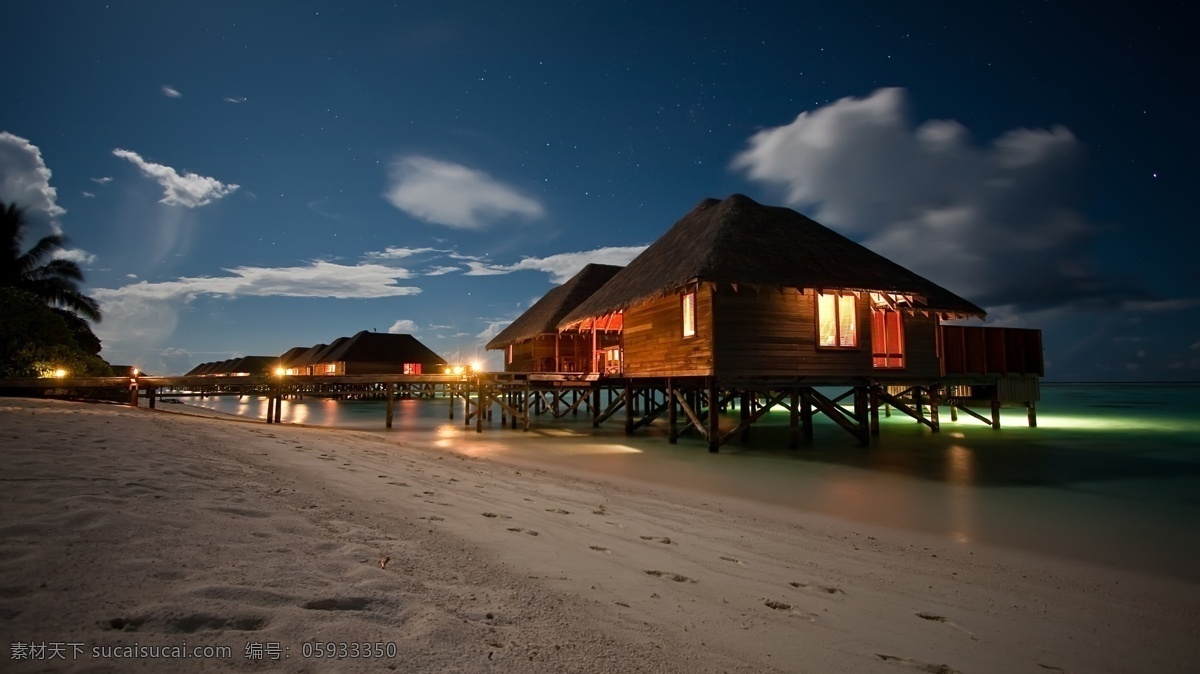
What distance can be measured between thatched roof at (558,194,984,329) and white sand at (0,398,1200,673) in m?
8.44

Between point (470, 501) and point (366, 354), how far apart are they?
49.9m

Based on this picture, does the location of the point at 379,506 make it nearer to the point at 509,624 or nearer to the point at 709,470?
the point at 509,624

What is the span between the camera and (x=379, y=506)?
4637 mm

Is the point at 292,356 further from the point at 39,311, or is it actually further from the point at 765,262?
the point at 765,262

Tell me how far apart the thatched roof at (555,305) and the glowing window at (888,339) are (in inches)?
539

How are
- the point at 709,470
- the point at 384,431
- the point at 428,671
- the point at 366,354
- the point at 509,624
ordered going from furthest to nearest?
the point at 366,354, the point at 384,431, the point at 709,470, the point at 509,624, the point at 428,671

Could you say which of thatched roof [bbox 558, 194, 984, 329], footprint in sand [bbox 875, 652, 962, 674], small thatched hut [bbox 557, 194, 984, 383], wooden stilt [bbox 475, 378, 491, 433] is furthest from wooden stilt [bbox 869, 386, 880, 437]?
footprint in sand [bbox 875, 652, 962, 674]

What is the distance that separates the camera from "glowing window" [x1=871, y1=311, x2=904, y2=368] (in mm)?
16688

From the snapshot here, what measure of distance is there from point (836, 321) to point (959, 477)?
5274 millimetres

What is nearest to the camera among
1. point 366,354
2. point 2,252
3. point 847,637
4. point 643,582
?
point 847,637

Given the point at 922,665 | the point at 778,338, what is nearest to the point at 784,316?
the point at 778,338

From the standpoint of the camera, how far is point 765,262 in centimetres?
1402

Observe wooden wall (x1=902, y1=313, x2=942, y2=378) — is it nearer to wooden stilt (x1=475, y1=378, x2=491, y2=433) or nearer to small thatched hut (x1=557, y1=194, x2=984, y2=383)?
small thatched hut (x1=557, y1=194, x2=984, y2=383)

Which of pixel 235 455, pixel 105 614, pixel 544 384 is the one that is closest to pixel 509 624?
pixel 105 614
